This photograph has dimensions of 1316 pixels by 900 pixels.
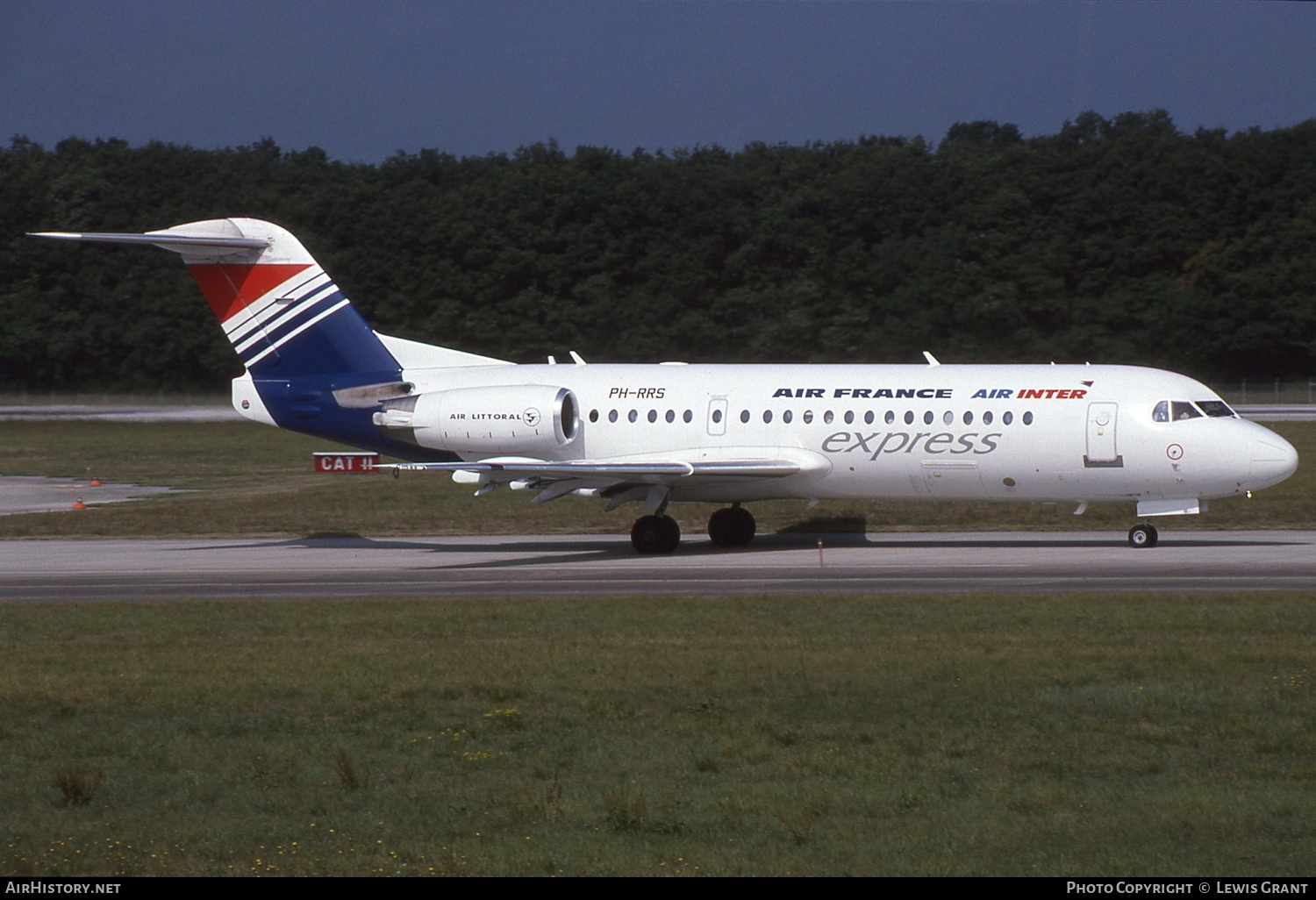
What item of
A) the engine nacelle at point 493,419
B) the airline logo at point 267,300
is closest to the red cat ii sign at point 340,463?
the airline logo at point 267,300

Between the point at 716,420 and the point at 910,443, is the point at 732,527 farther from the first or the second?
the point at 910,443

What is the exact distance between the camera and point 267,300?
92.8 ft

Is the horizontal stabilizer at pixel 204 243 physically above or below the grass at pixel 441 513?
above

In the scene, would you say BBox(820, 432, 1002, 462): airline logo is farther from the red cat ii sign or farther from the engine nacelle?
the red cat ii sign

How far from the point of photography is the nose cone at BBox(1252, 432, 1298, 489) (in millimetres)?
23672

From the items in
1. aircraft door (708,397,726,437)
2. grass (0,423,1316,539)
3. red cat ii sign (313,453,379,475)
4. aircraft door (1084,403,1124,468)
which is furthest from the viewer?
red cat ii sign (313,453,379,475)

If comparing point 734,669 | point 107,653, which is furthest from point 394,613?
point 734,669

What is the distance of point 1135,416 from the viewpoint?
24359 mm

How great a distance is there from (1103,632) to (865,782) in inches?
269

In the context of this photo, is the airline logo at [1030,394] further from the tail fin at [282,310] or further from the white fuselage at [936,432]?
the tail fin at [282,310]

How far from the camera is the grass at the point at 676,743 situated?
8.38 m

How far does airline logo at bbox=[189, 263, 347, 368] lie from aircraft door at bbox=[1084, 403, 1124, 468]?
1439 centimetres

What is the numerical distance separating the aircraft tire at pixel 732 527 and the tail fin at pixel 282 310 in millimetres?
7064

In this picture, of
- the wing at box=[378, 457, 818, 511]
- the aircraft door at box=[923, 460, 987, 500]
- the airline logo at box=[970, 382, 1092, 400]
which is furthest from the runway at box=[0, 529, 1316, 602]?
the airline logo at box=[970, 382, 1092, 400]
